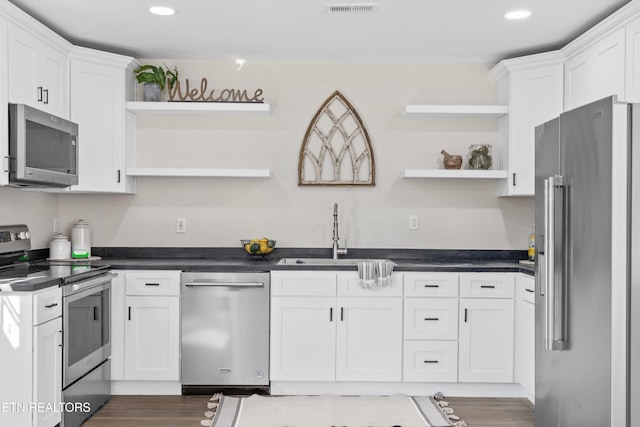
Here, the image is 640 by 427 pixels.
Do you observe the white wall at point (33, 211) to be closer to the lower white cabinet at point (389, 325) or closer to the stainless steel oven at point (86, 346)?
the stainless steel oven at point (86, 346)

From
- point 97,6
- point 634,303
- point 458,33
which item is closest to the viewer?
point 634,303

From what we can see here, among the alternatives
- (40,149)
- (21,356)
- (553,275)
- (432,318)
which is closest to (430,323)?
(432,318)

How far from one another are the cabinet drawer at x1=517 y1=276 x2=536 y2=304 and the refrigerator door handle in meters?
1.32

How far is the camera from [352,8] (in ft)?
11.1

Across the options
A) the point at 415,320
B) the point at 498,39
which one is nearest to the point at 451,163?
the point at 498,39

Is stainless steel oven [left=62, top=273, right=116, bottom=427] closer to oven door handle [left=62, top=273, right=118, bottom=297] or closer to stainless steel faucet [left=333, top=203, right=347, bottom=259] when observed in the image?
oven door handle [left=62, top=273, right=118, bottom=297]

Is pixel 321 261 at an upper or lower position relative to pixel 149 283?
upper

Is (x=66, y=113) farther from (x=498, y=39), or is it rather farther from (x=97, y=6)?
(x=498, y=39)

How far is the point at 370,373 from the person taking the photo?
395 centimetres

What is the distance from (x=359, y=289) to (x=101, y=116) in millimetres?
2137

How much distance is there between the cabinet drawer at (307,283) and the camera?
3939 mm

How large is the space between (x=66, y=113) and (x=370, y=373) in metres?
2.67

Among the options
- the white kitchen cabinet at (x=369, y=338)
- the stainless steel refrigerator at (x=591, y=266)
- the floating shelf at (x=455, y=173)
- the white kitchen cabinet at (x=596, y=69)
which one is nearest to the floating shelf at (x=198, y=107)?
the floating shelf at (x=455, y=173)

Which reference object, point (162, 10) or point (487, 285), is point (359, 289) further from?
point (162, 10)
